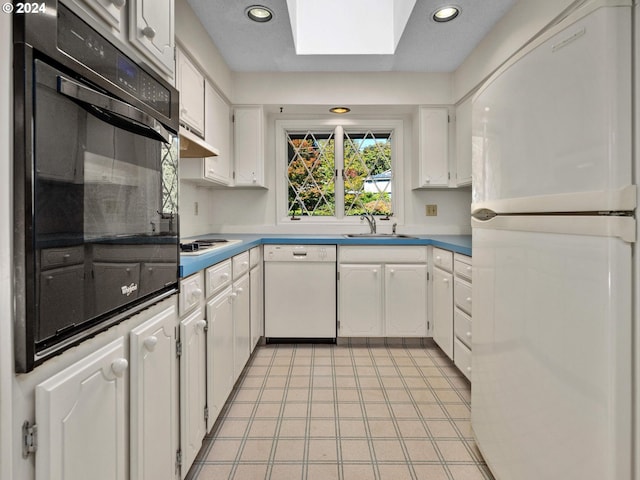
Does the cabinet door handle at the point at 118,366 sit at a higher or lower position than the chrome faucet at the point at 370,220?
lower

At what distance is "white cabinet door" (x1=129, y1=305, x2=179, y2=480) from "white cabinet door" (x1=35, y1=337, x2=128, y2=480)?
0.13ft

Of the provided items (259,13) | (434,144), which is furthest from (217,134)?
(434,144)

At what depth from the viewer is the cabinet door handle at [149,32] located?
0.96 m

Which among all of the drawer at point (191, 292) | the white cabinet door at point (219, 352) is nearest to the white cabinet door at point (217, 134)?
the white cabinet door at point (219, 352)

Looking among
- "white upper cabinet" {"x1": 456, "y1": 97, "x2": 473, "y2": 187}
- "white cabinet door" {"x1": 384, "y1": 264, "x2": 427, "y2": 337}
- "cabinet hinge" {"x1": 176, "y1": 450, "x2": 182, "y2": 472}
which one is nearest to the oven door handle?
"cabinet hinge" {"x1": 176, "y1": 450, "x2": 182, "y2": 472}

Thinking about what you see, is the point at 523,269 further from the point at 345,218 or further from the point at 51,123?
the point at 345,218

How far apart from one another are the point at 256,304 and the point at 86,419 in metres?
2.01

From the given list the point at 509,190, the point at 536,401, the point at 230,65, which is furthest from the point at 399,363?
the point at 230,65

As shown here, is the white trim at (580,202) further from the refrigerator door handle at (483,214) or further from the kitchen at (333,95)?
the kitchen at (333,95)

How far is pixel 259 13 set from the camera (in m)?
2.14

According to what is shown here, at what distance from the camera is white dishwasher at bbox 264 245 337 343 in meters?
2.86

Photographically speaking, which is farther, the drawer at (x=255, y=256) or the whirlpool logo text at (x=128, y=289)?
the drawer at (x=255, y=256)

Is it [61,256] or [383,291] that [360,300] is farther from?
[61,256]

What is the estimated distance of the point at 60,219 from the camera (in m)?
0.63
